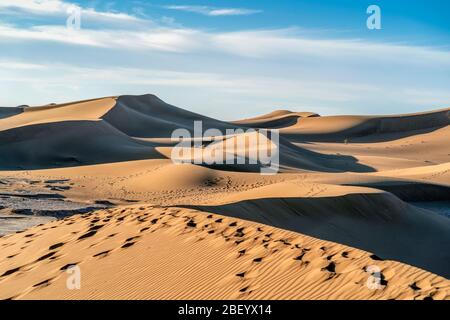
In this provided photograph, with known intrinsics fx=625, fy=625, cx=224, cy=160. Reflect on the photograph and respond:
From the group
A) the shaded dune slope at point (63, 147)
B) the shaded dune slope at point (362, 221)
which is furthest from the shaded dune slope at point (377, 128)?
the shaded dune slope at point (362, 221)

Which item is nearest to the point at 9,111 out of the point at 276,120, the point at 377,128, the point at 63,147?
the point at 63,147

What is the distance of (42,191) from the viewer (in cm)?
1928

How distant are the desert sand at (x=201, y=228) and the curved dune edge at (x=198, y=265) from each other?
2 centimetres

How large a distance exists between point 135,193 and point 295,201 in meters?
7.45

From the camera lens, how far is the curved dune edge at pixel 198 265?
6214 millimetres

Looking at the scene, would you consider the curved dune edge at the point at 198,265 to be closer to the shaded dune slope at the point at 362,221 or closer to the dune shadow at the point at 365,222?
the dune shadow at the point at 365,222

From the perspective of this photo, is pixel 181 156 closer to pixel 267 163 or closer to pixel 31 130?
pixel 267 163

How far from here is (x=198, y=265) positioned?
24.1 ft

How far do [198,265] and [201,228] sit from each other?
1.83 m

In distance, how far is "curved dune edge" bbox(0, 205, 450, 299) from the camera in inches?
245

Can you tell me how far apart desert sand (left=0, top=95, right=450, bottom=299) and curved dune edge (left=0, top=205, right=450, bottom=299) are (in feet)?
0.07

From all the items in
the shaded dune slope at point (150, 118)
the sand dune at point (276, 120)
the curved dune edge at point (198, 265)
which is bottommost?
the sand dune at point (276, 120)

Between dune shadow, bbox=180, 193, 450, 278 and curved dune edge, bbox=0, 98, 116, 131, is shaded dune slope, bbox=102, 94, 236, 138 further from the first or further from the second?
dune shadow, bbox=180, 193, 450, 278

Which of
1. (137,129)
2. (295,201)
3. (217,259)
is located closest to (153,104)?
(137,129)
